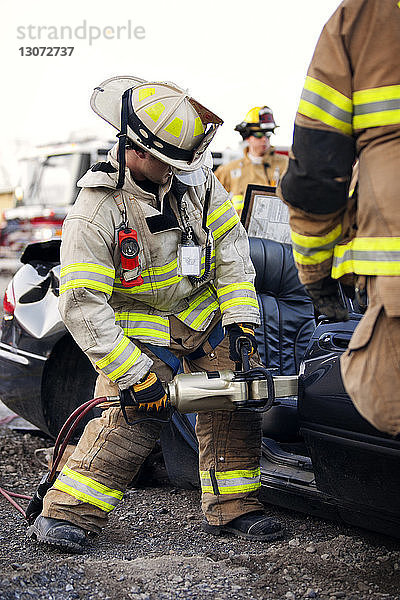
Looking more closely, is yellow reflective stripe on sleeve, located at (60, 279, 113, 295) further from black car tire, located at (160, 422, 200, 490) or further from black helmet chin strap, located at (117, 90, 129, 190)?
black car tire, located at (160, 422, 200, 490)

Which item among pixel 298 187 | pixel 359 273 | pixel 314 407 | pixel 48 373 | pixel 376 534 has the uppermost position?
pixel 298 187

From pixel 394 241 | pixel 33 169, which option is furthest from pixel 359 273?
pixel 33 169

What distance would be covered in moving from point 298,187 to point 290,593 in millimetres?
1404

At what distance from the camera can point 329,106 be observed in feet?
7.06

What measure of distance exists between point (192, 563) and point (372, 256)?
4.96 ft

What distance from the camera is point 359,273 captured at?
221 centimetres

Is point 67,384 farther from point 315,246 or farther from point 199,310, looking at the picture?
point 315,246

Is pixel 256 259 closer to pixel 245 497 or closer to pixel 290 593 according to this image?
pixel 245 497

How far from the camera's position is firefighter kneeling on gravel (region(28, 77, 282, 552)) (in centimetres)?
315

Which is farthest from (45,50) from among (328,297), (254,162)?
(328,297)

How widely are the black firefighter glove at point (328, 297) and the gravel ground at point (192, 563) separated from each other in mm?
976

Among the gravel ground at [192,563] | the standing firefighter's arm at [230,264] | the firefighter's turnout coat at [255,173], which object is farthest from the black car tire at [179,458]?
the firefighter's turnout coat at [255,173]

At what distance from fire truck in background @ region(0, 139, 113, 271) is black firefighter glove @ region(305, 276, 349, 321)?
36.2ft

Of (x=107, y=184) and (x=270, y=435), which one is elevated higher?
(x=107, y=184)
